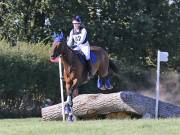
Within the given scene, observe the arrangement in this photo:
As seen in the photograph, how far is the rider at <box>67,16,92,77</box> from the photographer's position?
18711 mm

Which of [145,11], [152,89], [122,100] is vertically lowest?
[152,89]

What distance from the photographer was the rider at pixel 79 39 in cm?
1871

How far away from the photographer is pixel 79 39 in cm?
1900

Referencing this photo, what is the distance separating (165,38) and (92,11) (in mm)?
5917

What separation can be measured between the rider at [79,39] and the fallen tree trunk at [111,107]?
3.49 feet

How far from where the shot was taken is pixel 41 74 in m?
27.2

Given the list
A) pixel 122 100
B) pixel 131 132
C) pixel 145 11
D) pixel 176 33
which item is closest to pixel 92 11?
pixel 145 11

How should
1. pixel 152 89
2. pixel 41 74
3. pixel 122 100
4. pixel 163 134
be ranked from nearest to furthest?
1. pixel 163 134
2. pixel 122 100
3. pixel 41 74
4. pixel 152 89

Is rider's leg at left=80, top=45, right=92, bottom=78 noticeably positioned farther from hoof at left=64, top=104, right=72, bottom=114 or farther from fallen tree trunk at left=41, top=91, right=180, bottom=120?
hoof at left=64, top=104, right=72, bottom=114

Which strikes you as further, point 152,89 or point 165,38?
point 165,38

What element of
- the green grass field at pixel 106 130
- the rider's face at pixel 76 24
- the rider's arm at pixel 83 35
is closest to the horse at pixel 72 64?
the rider's arm at pixel 83 35

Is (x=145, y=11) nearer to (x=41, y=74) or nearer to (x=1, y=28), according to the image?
(x=1, y=28)

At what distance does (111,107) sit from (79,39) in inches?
98.9

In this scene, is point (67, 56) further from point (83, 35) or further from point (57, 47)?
point (83, 35)
